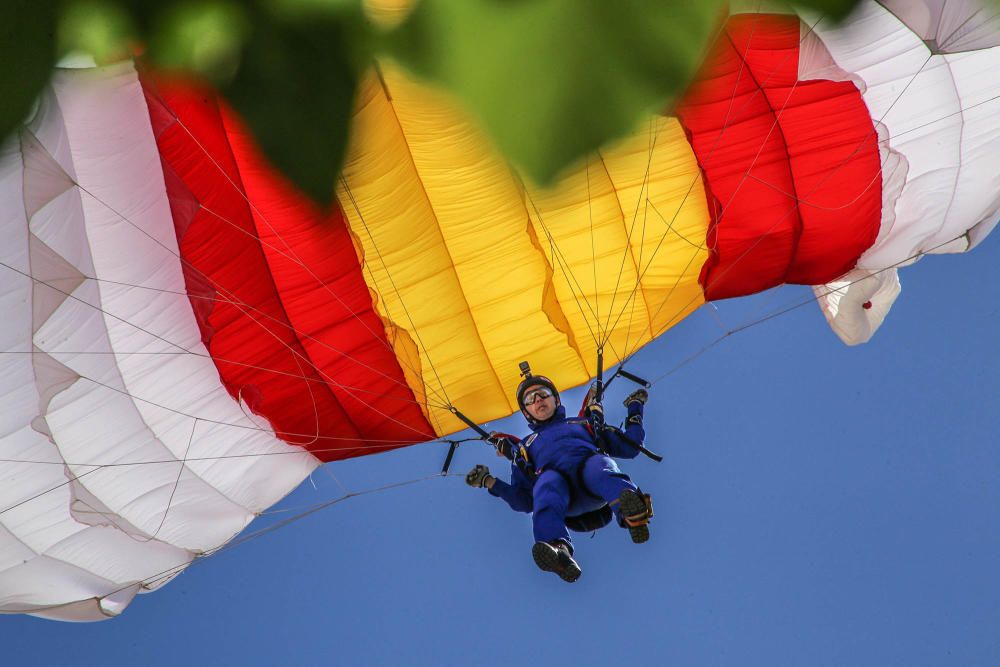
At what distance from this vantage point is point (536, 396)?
5.30m

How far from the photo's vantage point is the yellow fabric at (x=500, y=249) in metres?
5.09

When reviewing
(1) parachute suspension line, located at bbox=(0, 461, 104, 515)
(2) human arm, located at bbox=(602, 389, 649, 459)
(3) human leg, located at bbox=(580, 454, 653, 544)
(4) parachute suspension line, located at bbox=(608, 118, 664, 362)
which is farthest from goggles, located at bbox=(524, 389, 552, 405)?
(1) parachute suspension line, located at bbox=(0, 461, 104, 515)

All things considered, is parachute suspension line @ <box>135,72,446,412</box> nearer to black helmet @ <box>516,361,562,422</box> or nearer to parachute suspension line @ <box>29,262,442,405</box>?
parachute suspension line @ <box>29,262,442,405</box>

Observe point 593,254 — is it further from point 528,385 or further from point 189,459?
point 189,459

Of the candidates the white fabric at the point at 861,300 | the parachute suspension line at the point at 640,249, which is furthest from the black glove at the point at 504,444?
the white fabric at the point at 861,300

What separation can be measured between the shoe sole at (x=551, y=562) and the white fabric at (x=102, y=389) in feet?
→ 5.24

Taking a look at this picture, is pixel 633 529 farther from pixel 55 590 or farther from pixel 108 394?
pixel 55 590

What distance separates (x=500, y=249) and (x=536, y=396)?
665 mm

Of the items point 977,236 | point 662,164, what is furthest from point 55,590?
point 977,236

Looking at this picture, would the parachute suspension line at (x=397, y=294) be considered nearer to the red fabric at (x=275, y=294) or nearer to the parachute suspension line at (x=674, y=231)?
the red fabric at (x=275, y=294)

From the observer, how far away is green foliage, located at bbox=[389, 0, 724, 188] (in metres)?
4.13

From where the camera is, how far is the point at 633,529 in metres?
4.59

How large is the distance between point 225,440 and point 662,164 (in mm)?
2205

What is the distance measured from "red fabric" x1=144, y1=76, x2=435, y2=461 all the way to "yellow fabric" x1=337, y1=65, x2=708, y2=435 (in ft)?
0.43
